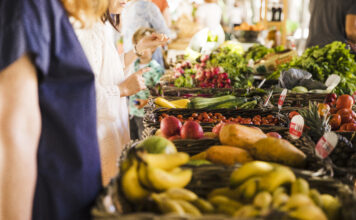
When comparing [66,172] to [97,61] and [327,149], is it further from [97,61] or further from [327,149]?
[327,149]

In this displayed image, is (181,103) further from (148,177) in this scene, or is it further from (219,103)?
(148,177)

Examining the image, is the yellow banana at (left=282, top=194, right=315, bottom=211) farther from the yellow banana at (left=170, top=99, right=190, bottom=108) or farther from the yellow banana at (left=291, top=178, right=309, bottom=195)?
the yellow banana at (left=170, top=99, right=190, bottom=108)

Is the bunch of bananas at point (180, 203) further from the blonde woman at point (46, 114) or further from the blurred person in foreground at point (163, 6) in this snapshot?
the blurred person in foreground at point (163, 6)

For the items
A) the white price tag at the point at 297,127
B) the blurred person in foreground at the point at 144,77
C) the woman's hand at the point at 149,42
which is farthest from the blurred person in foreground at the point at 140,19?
the white price tag at the point at 297,127

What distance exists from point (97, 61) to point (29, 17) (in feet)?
2.65

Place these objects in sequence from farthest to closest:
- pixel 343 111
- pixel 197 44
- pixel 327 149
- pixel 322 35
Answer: pixel 197 44 → pixel 322 35 → pixel 343 111 → pixel 327 149

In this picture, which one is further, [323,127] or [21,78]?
[323,127]

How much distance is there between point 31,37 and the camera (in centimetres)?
98

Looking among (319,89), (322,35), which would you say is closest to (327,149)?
(319,89)

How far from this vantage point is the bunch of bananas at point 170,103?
2482mm

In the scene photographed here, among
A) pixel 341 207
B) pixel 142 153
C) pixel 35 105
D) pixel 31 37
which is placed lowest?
pixel 341 207

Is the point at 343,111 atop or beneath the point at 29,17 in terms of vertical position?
beneath

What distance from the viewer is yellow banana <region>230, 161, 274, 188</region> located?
106 cm

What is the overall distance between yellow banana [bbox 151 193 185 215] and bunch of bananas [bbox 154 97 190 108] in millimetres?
1537
